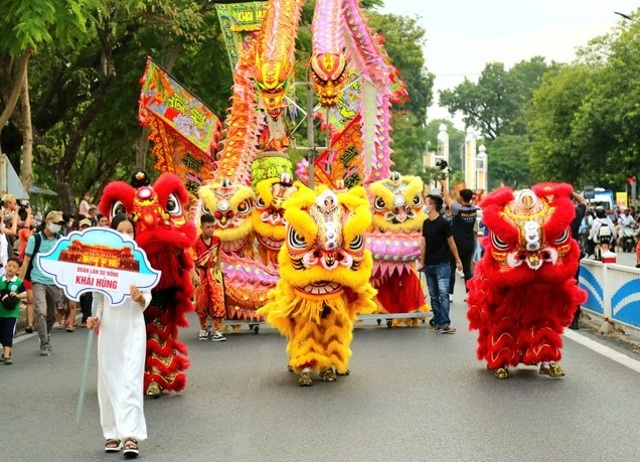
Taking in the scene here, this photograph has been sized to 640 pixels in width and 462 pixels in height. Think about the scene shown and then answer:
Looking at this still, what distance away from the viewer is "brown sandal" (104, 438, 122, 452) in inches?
345

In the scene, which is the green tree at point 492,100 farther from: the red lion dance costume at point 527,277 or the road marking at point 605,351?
the red lion dance costume at point 527,277

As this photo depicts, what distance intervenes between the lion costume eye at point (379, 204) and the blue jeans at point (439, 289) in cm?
132

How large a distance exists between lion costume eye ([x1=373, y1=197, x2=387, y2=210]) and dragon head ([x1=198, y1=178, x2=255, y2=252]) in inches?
65.9

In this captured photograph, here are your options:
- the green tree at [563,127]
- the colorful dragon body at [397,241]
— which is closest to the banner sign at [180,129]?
the colorful dragon body at [397,241]

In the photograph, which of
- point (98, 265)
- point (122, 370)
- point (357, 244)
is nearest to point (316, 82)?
point (357, 244)

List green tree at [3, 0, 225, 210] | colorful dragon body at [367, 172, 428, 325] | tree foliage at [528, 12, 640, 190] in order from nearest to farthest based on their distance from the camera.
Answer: colorful dragon body at [367, 172, 428, 325] < green tree at [3, 0, 225, 210] < tree foliage at [528, 12, 640, 190]

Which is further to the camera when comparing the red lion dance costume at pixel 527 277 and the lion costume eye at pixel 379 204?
the lion costume eye at pixel 379 204

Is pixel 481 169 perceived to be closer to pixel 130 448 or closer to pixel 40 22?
pixel 40 22

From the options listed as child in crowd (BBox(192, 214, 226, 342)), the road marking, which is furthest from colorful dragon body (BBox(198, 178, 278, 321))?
the road marking

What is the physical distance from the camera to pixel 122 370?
8.75 metres

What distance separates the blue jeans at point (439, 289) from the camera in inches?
638

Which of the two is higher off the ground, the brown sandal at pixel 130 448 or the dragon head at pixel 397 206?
the dragon head at pixel 397 206

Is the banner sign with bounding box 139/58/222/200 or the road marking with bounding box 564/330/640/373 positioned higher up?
the banner sign with bounding box 139/58/222/200

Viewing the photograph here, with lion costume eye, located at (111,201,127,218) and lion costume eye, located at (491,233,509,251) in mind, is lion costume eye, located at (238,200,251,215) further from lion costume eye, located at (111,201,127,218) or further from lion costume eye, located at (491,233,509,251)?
lion costume eye, located at (491,233,509,251)
